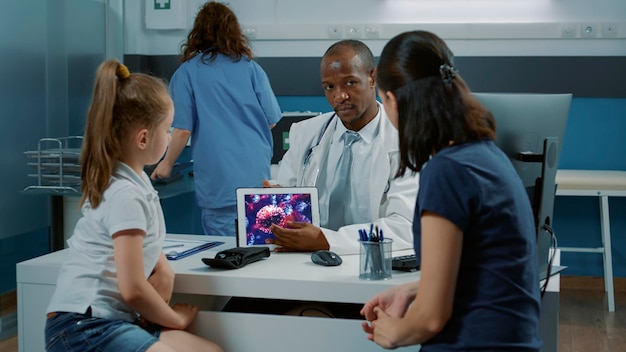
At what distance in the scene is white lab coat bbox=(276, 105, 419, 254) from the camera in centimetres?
223

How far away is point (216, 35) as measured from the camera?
11.2 feet

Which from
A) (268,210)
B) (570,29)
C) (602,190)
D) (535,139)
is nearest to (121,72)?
(268,210)

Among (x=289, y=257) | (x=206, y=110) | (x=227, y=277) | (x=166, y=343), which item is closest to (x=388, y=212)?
(x=289, y=257)

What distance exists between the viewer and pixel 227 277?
192 centimetres

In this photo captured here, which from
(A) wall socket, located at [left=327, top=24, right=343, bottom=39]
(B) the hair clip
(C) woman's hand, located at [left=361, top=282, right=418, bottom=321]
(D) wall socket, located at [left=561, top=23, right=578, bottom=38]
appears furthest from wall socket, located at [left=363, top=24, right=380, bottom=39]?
(B) the hair clip

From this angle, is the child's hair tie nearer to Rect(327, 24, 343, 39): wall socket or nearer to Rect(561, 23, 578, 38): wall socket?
Rect(327, 24, 343, 39): wall socket

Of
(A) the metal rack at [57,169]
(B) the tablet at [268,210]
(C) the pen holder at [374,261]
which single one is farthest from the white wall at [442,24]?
(C) the pen holder at [374,261]

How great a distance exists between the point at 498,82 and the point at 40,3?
2.46 m

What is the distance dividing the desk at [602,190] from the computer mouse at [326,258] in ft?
7.45

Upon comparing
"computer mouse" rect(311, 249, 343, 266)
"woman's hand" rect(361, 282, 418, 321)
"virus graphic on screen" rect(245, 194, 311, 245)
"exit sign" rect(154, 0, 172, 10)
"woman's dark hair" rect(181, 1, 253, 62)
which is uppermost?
"exit sign" rect(154, 0, 172, 10)

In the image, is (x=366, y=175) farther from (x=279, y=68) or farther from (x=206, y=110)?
(x=279, y=68)

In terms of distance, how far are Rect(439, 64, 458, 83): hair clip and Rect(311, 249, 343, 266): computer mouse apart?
27.2 inches

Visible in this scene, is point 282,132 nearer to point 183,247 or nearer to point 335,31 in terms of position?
point 335,31

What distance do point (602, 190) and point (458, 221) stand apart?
285 centimetres
